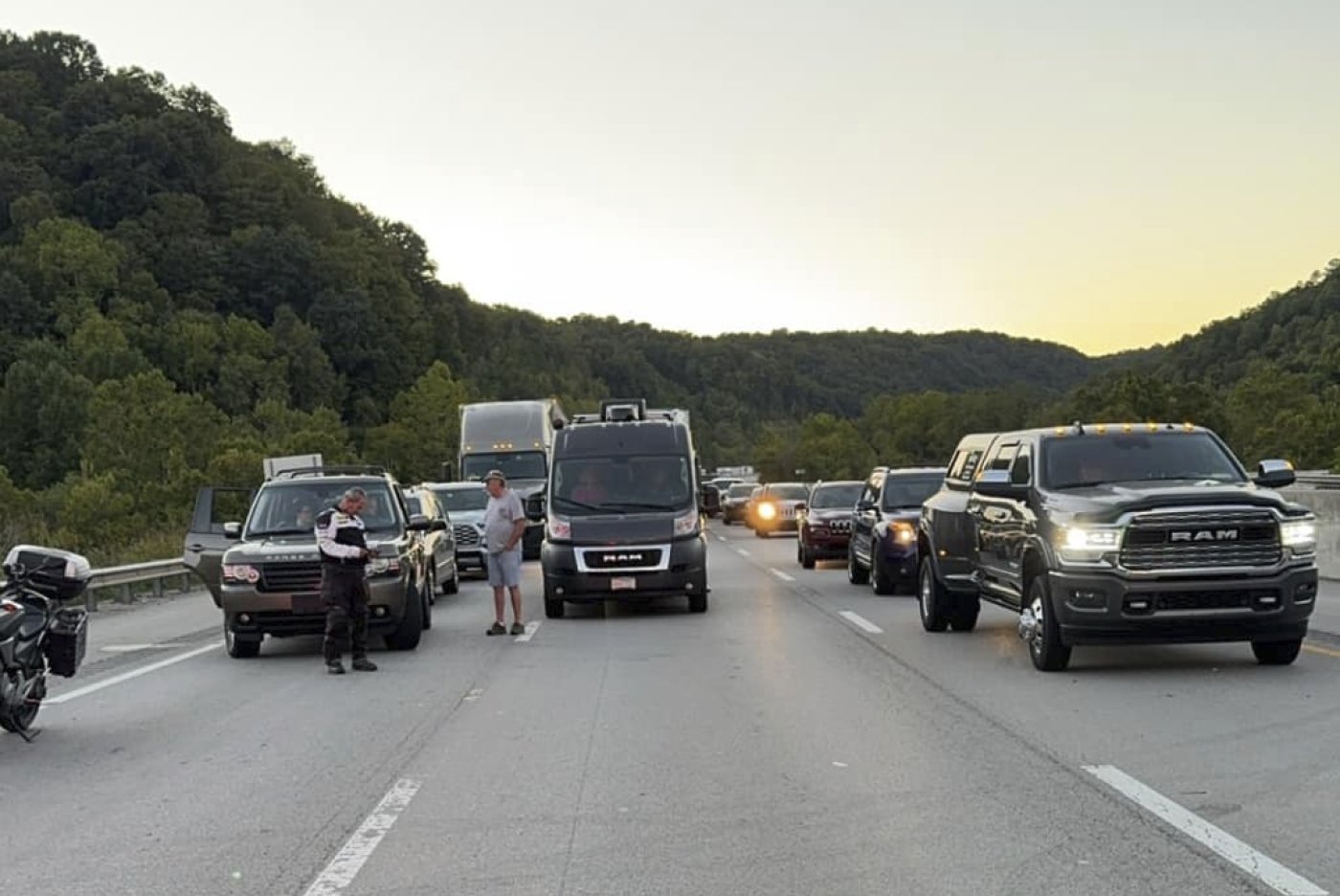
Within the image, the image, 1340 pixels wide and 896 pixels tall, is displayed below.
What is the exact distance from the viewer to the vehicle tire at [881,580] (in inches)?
818

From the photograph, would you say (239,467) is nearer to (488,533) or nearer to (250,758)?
(488,533)

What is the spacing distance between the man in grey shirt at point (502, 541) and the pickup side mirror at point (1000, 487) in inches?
215

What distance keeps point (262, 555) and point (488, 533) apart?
2866mm

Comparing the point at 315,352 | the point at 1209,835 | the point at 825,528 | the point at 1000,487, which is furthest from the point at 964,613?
the point at 315,352

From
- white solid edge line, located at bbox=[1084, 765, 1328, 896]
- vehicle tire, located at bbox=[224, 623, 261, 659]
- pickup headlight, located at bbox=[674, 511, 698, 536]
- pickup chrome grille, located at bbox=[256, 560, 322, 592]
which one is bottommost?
vehicle tire, located at bbox=[224, 623, 261, 659]

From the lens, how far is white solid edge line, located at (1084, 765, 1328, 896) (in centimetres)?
557

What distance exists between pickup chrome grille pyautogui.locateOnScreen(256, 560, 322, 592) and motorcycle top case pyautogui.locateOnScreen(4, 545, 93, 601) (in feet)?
13.1

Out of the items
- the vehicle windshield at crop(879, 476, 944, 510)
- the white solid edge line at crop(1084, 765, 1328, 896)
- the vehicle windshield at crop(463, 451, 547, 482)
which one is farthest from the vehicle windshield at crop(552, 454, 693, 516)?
the vehicle windshield at crop(463, 451, 547, 482)

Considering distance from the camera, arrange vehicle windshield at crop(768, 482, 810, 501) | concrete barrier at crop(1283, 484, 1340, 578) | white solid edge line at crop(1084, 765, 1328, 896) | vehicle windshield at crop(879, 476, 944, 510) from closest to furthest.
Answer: white solid edge line at crop(1084, 765, 1328, 896) → concrete barrier at crop(1283, 484, 1340, 578) → vehicle windshield at crop(879, 476, 944, 510) → vehicle windshield at crop(768, 482, 810, 501)

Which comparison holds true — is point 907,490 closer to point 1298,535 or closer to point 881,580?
point 881,580

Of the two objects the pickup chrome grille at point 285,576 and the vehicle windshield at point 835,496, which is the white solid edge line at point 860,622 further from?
the vehicle windshield at point 835,496

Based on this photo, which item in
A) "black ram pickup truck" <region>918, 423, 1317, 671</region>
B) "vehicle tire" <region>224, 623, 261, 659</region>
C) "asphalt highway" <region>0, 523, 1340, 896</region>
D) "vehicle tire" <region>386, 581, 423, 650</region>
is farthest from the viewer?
"vehicle tire" <region>386, 581, 423, 650</region>

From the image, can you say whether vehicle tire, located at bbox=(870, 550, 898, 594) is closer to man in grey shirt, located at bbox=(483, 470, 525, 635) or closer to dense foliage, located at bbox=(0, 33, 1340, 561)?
man in grey shirt, located at bbox=(483, 470, 525, 635)

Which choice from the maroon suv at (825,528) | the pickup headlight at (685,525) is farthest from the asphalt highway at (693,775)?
the maroon suv at (825,528)
